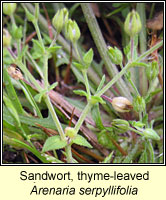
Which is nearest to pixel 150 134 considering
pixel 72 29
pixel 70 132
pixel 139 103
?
pixel 139 103

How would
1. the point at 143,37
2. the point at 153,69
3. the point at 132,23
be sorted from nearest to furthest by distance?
the point at 132,23, the point at 153,69, the point at 143,37

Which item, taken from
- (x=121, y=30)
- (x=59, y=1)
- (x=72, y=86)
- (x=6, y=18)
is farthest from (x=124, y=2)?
(x=6, y=18)

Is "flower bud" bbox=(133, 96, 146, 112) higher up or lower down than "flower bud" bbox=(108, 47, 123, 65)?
lower down

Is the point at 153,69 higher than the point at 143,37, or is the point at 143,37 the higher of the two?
the point at 143,37

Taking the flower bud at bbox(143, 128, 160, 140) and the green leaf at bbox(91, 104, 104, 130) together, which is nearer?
the flower bud at bbox(143, 128, 160, 140)

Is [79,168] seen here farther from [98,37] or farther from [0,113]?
[98,37]

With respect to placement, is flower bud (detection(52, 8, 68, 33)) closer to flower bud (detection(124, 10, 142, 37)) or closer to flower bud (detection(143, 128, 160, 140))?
flower bud (detection(124, 10, 142, 37))

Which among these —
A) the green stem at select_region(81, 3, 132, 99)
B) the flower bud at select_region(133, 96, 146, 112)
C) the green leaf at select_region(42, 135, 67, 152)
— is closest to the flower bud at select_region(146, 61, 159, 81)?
the flower bud at select_region(133, 96, 146, 112)

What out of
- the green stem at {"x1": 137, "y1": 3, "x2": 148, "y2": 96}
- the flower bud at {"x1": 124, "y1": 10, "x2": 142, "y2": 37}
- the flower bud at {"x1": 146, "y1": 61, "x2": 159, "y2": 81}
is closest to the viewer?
the flower bud at {"x1": 124, "y1": 10, "x2": 142, "y2": 37}

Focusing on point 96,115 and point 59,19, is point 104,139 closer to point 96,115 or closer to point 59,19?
point 96,115

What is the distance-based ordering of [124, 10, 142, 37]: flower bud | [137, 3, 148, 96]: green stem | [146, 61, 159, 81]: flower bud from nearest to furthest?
[124, 10, 142, 37]: flower bud < [146, 61, 159, 81]: flower bud < [137, 3, 148, 96]: green stem

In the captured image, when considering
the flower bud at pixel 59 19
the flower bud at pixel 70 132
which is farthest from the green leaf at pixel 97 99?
the flower bud at pixel 59 19
